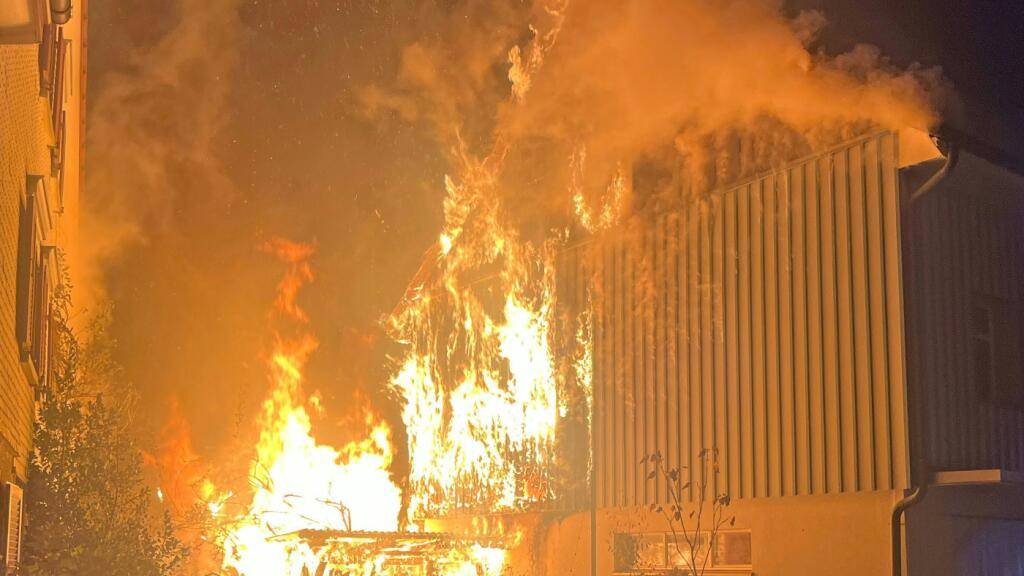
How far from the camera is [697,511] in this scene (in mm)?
14758

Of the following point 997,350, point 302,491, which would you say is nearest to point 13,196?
point 997,350

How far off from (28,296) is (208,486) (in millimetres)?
11802

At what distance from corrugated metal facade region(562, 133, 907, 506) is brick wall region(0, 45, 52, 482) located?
8.55 metres

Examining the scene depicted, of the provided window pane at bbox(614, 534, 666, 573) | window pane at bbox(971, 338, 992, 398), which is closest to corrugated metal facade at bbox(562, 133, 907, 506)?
window pane at bbox(614, 534, 666, 573)

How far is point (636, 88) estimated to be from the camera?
16.5 m

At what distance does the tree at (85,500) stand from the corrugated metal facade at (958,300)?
830 cm

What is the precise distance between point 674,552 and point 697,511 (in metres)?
0.77

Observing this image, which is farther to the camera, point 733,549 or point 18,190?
point 733,549

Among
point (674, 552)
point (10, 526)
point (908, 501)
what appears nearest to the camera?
point (10, 526)

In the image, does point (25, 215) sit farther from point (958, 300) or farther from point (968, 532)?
point (968, 532)

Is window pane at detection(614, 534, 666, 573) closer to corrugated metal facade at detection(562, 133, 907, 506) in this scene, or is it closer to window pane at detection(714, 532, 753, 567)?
corrugated metal facade at detection(562, 133, 907, 506)

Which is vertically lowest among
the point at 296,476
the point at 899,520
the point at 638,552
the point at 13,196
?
the point at 638,552

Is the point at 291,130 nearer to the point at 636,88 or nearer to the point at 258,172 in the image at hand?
the point at 258,172

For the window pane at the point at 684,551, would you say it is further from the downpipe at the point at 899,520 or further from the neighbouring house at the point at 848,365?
the downpipe at the point at 899,520
